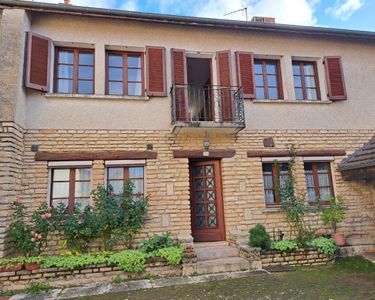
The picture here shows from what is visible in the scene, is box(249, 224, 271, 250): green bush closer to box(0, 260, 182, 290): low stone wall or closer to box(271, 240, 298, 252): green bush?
box(271, 240, 298, 252): green bush

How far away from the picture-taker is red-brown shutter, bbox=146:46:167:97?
7.56m

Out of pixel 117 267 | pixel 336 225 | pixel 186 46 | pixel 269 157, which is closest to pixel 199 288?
pixel 117 267

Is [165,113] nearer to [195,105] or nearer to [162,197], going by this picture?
[162,197]

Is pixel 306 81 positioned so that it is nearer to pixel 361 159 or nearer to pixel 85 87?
pixel 361 159

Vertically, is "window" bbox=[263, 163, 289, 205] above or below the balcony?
below

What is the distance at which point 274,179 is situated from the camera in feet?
26.2

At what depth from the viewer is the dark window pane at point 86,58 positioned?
25.1 feet

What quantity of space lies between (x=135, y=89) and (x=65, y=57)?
6.80ft

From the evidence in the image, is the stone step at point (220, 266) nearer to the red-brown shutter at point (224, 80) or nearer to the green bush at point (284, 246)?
the green bush at point (284, 246)

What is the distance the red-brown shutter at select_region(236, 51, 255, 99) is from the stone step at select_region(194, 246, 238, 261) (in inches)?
168

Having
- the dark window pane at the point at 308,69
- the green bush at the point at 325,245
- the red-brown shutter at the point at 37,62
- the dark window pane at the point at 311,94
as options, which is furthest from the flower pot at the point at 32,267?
the dark window pane at the point at 308,69

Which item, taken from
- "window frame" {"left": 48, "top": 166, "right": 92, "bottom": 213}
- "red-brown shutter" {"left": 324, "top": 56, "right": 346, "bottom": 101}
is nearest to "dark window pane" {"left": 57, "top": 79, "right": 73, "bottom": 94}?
"window frame" {"left": 48, "top": 166, "right": 92, "bottom": 213}

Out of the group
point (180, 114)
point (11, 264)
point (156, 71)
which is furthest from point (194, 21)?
point (11, 264)

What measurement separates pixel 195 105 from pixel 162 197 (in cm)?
467
